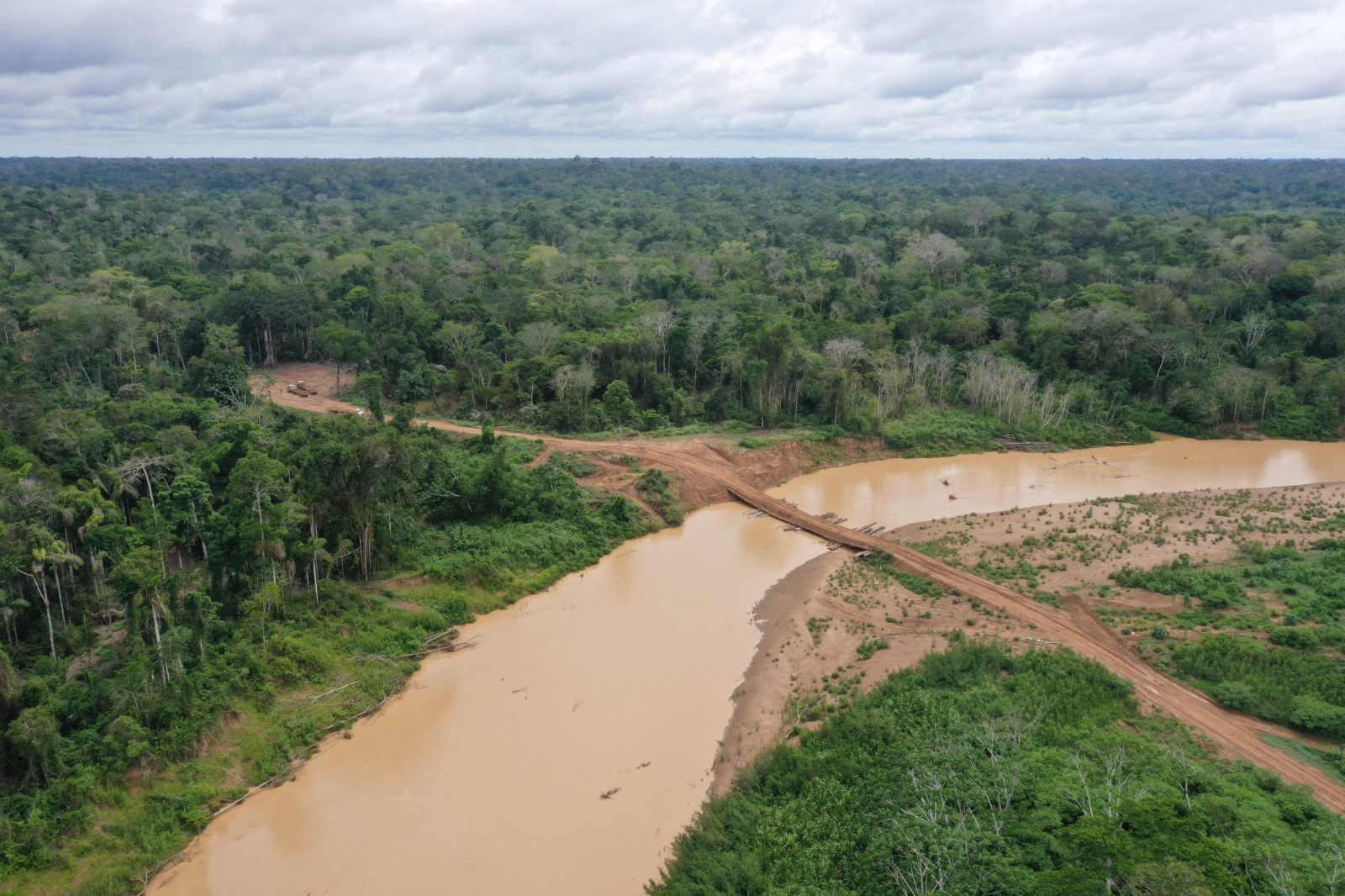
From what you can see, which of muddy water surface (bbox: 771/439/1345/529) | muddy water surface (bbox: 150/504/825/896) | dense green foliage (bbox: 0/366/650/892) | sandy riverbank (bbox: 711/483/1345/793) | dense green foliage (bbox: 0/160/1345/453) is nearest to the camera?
muddy water surface (bbox: 150/504/825/896)

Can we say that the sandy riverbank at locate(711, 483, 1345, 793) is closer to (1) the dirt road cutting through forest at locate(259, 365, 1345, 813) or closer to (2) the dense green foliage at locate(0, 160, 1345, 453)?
(1) the dirt road cutting through forest at locate(259, 365, 1345, 813)

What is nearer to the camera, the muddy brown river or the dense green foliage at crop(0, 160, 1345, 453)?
the muddy brown river

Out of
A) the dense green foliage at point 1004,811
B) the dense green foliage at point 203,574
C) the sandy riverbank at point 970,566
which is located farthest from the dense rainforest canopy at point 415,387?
the dense green foliage at point 1004,811

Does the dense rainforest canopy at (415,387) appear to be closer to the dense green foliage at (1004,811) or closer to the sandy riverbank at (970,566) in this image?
the sandy riverbank at (970,566)

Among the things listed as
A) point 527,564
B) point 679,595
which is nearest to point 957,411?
point 679,595

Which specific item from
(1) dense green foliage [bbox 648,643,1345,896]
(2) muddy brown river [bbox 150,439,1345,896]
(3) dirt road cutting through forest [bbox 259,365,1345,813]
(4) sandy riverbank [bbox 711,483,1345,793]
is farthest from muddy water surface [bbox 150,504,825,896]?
(3) dirt road cutting through forest [bbox 259,365,1345,813]

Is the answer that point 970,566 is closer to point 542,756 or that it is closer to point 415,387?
point 542,756

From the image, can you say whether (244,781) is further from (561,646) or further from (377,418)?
(377,418)
